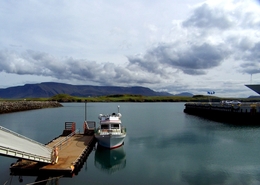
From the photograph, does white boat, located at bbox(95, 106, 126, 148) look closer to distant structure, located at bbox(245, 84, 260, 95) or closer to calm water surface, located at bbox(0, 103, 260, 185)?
calm water surface, located at bbox(0, 103, 260, 185)

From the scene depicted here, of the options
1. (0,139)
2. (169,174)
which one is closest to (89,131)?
(169,174)

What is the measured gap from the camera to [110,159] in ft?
95.9

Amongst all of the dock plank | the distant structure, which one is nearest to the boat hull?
the dock plank

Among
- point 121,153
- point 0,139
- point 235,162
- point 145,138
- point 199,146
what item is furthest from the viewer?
point 145,138

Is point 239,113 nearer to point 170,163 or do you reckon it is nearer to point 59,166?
point 170,163

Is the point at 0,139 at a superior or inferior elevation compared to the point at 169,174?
superior

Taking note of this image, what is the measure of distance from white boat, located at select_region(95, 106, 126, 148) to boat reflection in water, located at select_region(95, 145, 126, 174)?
2.28ft

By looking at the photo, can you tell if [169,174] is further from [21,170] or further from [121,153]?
[21,170]

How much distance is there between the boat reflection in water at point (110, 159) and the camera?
26.3m

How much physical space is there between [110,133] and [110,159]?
377 cm

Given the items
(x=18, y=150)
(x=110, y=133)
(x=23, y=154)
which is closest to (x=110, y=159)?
(x=110, y=133)

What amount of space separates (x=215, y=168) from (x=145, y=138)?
17858mm

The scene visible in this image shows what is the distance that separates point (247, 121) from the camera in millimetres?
65562

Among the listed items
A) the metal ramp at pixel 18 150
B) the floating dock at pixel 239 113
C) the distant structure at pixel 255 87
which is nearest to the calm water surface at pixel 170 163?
the metal ramp at pixel 18 150
